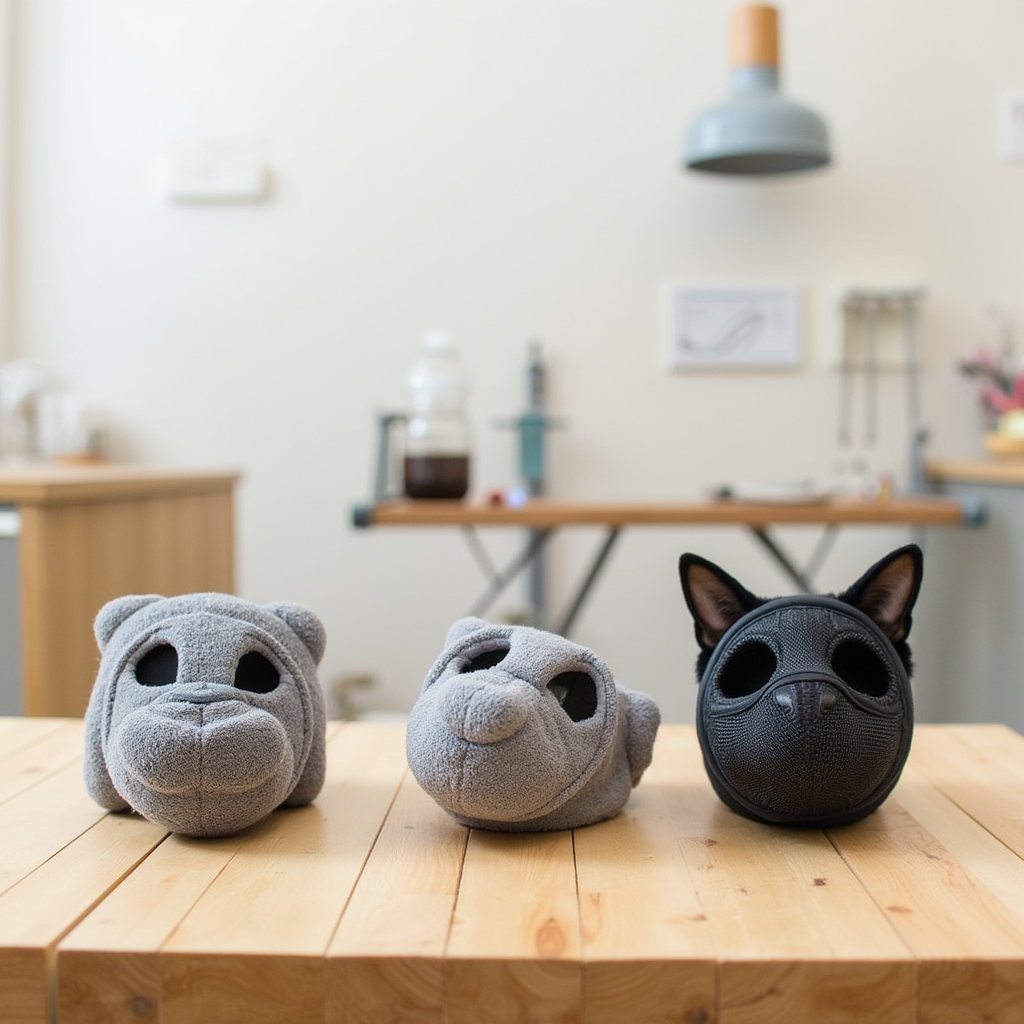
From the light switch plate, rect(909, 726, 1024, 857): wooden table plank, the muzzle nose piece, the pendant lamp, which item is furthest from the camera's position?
the light switch plate

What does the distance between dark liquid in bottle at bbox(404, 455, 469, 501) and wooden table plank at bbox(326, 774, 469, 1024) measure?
1.64m

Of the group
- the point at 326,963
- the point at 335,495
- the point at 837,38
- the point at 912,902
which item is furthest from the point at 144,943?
the point at 837,38

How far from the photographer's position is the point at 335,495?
303cm

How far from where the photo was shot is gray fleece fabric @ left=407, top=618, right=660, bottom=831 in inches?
30.1

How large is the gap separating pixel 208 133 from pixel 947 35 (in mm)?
1850

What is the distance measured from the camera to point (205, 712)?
775 millimetres

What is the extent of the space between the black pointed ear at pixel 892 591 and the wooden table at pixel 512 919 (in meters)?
0.14

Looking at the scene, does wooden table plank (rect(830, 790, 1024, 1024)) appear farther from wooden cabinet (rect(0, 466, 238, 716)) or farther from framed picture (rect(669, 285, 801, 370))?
framed picture (rect(669, 285, 801, 370))

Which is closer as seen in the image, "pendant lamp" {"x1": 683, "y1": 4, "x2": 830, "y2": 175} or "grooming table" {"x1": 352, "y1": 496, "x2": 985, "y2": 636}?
"grooming table" {"x1": 352, "y1": 496, "x2": 985, "y2": 636}

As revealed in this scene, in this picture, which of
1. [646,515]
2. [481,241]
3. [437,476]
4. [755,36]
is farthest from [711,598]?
[481,241]

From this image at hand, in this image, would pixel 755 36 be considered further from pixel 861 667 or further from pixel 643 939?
pixel 643 939

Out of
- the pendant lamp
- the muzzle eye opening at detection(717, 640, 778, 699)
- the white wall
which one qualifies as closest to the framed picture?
the white wall

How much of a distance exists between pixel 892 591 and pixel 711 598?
0.13 meters

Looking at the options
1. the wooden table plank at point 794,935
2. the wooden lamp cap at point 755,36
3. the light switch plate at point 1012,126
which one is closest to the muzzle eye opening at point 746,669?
the wooden table plank at point 794,935
